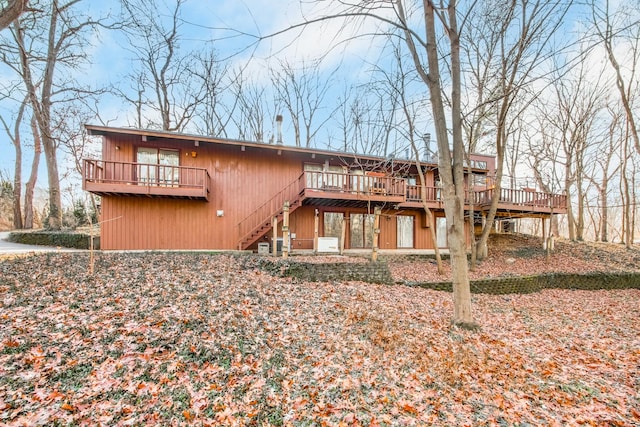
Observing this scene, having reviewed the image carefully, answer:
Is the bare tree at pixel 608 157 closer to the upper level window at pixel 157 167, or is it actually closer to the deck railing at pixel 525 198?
the deck railing at pixel 525 198

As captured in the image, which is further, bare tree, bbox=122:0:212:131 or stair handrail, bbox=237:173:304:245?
bare tree, bbox=122:0:212:131

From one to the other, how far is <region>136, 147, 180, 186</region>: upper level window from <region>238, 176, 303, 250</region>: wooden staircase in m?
3.33

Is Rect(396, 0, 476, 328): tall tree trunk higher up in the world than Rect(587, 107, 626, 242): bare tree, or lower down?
lower down

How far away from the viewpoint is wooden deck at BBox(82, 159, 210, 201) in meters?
9.92

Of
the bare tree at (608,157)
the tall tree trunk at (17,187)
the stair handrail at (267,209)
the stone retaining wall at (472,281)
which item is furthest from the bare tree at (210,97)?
the bare tree at (608,157)

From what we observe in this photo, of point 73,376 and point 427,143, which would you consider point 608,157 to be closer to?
point 427,143

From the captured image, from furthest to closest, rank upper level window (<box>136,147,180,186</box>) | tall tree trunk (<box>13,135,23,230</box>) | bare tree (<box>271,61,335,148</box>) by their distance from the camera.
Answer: bare tree (<box>271,61,335,148</box>), tall tree trunk (<box>13,135,23,230</box>), upper level window (<box>136,147,180,186</box>)

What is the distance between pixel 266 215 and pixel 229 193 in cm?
187

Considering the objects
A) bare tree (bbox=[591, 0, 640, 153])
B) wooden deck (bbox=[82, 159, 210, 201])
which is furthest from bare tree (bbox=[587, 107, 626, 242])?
wooden deck (bbox=[82, 159, 210, 201])

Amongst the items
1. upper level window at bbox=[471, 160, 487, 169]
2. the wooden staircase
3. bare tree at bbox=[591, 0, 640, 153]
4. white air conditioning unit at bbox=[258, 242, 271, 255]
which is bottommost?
white air conditioning unit at bbox=[258, 242, 271, 255]

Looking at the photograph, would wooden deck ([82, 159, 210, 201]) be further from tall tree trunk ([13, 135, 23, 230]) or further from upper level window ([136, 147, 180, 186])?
tall tree trunk ([13, 135, 23, 230])

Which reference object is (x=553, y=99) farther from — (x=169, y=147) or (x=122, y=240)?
(x=122, y=240)

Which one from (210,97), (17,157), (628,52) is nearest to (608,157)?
(628,52)

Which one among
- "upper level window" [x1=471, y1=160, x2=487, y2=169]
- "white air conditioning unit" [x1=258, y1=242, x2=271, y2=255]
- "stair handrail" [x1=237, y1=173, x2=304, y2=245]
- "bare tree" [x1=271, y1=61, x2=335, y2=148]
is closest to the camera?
"white air conditioning unit" [x1=258, y1=242, x2=271, y2=255]
